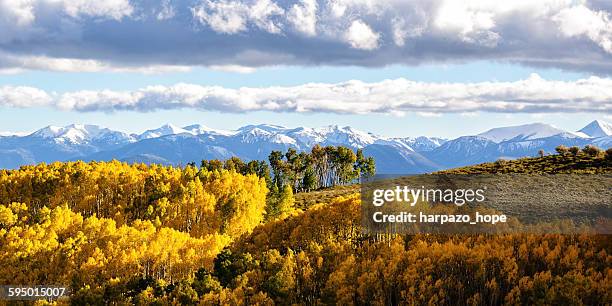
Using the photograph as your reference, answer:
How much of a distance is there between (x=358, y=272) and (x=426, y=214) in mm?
11245

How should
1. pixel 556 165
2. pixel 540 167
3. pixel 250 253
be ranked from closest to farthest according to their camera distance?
pixel 250 253, pixel 540 167, pixel 556 165

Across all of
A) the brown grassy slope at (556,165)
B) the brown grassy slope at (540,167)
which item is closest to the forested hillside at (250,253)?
the brown grassy slope at (556,165)

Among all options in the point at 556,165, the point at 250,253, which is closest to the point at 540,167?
the point at 556,165

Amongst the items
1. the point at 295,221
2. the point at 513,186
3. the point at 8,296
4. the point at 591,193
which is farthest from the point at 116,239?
the point at 591,193

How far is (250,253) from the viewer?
99875 millimetres

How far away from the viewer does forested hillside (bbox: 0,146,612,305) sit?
63344 mm

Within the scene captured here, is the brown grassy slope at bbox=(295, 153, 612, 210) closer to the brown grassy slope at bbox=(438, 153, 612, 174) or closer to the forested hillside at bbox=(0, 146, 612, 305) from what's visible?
the brown grassy slope at bbox=(438, 153, 612, 174)

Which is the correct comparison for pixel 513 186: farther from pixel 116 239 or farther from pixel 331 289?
pixel 116 239

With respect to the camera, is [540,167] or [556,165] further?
[556,165]

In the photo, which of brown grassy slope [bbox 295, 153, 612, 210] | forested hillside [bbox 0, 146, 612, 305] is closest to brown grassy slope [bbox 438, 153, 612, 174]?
brown grassy slope [bbox 295, 153, 612, 210]

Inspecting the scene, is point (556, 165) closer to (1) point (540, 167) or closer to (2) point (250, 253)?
(1) point (540, 167)

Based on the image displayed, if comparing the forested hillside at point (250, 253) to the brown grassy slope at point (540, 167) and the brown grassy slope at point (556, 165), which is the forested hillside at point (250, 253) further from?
the brown grassy slope at point (540, 167)

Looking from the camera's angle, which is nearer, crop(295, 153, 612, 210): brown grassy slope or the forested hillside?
the forested hillside

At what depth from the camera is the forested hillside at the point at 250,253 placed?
208 feet
